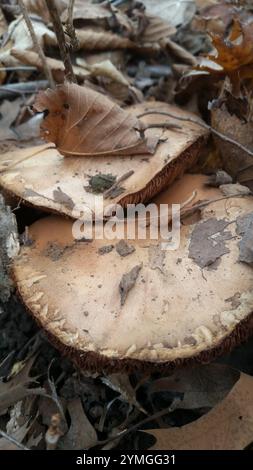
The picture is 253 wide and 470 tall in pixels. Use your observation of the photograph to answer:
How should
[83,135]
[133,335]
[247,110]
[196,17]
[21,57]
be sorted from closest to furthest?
1. [133,335]
2. [83,135]
3. [247,110]
4. [21,57]
5. [196,17]

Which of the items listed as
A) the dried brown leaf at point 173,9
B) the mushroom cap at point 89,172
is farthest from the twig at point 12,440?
the dried brown leaf at point 173,9

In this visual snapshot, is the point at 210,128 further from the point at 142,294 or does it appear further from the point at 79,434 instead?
the point at 79,434

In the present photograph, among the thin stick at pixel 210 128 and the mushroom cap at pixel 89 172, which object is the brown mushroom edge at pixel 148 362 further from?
the thin stick at pixel 210 128

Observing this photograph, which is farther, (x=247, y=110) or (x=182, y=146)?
(x=247, y=110)

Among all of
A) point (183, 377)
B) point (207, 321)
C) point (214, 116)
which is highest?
point (214, 116)

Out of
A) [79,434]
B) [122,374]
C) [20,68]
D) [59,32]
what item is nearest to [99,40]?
[20,68]
